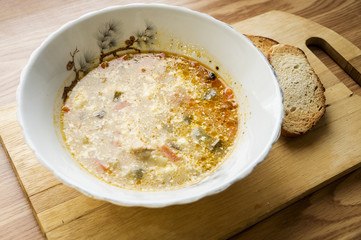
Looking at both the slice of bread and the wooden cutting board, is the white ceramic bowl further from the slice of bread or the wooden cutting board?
the slice of bread

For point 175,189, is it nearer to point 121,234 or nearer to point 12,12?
point 121,234

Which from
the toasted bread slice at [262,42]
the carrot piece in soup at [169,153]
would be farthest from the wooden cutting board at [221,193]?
the toasted bread slice at [262,42]

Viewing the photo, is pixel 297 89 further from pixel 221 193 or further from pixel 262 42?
pixel 221 193

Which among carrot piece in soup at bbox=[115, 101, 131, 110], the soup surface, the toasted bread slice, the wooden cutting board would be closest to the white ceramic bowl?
the soup surface

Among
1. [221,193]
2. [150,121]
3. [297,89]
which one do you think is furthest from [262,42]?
[221,193]

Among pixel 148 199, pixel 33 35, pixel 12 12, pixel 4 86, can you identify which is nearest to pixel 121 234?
pixel 148 199

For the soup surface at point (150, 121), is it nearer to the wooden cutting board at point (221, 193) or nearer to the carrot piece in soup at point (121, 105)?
the carrot piece in soup at point (121, 105)

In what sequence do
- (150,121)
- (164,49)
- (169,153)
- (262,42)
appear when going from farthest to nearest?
(262,42)
(164,49)
(150,121)
(169,153)
